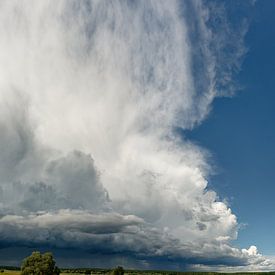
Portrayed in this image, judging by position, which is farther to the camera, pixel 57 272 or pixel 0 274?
pixel 0 274

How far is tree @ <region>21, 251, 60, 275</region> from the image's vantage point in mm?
146000

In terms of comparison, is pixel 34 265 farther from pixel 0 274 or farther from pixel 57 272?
pixel 0 274

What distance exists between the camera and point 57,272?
505 ft

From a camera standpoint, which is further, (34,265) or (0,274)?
(0,274)

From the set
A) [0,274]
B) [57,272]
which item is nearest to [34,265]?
[57,272]

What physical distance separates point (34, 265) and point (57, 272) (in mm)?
11227

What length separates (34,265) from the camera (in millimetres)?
148125

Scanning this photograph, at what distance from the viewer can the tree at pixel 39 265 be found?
146000 millimetres

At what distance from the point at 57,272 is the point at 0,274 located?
30.8 m

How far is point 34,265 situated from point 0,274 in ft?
92.3

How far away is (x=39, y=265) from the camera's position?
147250 mm
